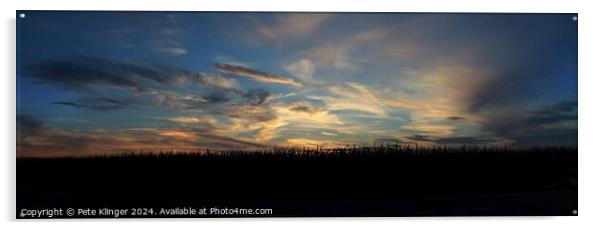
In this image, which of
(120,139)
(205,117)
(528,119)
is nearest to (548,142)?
(528,119)

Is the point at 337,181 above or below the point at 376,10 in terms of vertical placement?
below

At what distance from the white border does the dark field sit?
6 cm

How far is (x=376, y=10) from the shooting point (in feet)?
10.0

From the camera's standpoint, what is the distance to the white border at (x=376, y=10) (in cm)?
295

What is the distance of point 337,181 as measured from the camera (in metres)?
3.06

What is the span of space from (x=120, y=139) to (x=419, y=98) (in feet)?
4.95

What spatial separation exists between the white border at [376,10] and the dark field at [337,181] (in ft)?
0.18

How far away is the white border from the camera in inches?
116

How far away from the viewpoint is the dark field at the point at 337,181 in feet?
9.82

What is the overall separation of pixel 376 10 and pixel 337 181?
2.92 ft

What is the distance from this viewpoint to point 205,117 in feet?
9.82

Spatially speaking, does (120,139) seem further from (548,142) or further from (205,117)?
(548,142)
